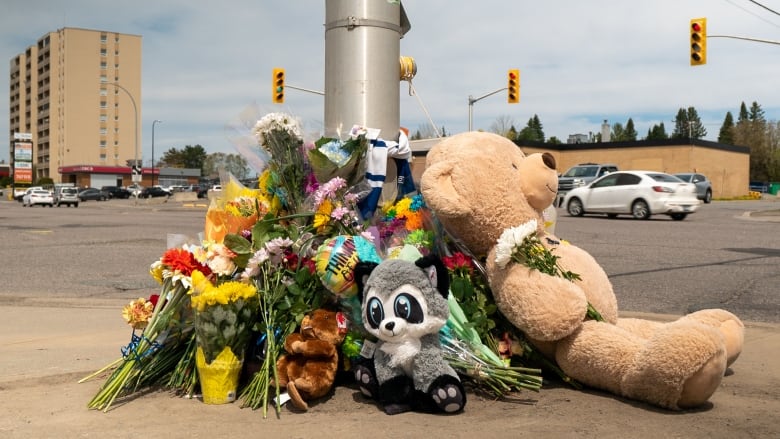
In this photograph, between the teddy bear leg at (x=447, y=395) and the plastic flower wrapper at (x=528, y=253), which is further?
the plastic flower wrapper at (x=528, y=253)

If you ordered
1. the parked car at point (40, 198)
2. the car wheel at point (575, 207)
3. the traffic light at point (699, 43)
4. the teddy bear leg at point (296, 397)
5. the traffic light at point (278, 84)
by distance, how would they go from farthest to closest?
the parked car at point (40, 198) < the traffic light at point (278, 84) < the car wheel at point (575, 207) < the traffic light at point (699, 43) < the teddy bear leg at point (296, 397)

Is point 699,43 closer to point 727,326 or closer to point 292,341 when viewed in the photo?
point 727,326

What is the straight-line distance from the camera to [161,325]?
393 centimetres

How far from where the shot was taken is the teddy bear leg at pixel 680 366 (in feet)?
10.7

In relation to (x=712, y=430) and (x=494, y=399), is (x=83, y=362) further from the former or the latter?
(x=712, y=430)

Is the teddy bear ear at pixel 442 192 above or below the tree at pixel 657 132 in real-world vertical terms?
below

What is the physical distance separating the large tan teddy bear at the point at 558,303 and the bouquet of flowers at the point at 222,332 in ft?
3.68

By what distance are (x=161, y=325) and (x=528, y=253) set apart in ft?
6.64

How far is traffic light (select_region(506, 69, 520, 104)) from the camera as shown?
81.3 feet

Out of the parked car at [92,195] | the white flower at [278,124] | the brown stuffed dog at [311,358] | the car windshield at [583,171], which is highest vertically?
the car windshield at [583,171]

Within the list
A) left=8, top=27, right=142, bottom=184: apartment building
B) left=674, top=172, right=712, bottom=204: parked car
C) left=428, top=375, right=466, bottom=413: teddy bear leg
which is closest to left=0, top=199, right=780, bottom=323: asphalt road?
left=428, top=375, right=466, bottom=413: teddy bear leg

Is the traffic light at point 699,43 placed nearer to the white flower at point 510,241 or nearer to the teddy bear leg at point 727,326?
the teddy bear leg at point 727,326

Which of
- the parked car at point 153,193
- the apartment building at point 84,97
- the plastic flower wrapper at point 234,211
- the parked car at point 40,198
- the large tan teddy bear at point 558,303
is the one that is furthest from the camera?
the apartment building at point 84,97

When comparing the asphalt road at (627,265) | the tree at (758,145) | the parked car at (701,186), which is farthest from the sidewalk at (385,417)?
the tree at (758,145)
